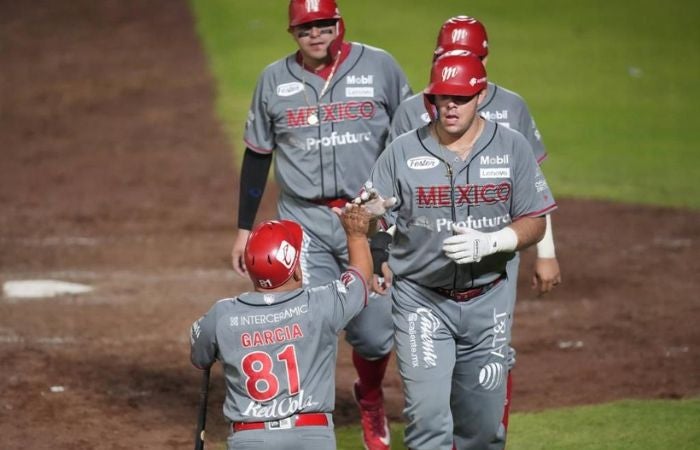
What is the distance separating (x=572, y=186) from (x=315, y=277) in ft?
25.6

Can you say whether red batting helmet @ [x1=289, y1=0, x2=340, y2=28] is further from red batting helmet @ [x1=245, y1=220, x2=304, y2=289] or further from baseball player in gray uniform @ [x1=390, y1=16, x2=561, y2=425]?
red batting helmet @ [x1=245, y1=220, x2=304, y2=289]

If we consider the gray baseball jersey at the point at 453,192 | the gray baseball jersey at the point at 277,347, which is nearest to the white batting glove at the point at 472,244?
the gray baseball jersey at the point at 453,192

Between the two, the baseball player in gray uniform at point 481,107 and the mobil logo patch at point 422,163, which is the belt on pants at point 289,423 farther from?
the baseball player in gray uniform at point 481,107

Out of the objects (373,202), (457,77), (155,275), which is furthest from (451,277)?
(155,275)

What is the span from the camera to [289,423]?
17.4ft

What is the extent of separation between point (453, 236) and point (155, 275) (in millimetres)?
5911

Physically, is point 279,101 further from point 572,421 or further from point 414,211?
point 572,421

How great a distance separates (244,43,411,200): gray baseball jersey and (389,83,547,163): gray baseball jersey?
19.8 inches

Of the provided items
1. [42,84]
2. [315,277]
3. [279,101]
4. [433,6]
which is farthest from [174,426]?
[433,6]

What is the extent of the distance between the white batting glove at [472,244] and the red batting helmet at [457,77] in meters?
0.65

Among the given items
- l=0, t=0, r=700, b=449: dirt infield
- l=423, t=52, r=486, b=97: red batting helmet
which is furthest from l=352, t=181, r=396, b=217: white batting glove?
l=0, t=0, r=700, b=449: dirt infield

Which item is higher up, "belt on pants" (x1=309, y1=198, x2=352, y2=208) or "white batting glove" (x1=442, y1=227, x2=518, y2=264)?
"white batting glove" (x1=442, y1=227, x2=518, y2=264)

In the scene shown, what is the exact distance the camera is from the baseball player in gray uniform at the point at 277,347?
5.30 m

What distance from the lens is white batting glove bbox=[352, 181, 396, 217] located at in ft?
18.5
